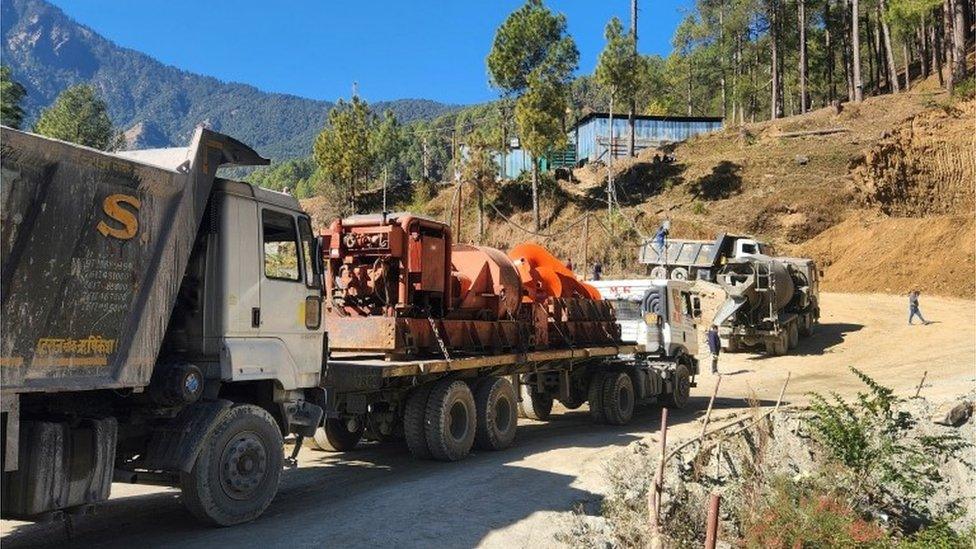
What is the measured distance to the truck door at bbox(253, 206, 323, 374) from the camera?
7348mm

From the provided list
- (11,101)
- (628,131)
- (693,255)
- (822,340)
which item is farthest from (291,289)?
(11,101)

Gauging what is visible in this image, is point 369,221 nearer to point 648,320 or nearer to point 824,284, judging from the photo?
point 648,320

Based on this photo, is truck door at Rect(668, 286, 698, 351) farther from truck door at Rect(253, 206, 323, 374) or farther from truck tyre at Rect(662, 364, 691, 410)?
truck door at Rect(253, 206, 323, 374)

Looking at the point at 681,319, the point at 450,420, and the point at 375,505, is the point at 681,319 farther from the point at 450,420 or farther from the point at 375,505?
the point at 375,505

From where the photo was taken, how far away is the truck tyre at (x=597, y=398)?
14.5 m

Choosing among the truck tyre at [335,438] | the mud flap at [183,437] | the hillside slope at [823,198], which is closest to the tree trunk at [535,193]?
the hillside slope at [823,198]

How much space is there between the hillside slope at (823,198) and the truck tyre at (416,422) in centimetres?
2558

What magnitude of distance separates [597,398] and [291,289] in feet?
27.3

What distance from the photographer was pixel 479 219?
46.4m

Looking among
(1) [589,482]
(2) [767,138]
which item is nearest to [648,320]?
(1) [589,482]

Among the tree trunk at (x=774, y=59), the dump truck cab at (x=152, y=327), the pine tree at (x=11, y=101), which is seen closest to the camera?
the dump truck cab at (x=152, y=327)

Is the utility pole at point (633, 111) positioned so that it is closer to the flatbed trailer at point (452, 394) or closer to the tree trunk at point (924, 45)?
the tree trunk at point (924, 45)

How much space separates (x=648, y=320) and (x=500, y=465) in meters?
7.33

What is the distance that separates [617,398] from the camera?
14.5m
